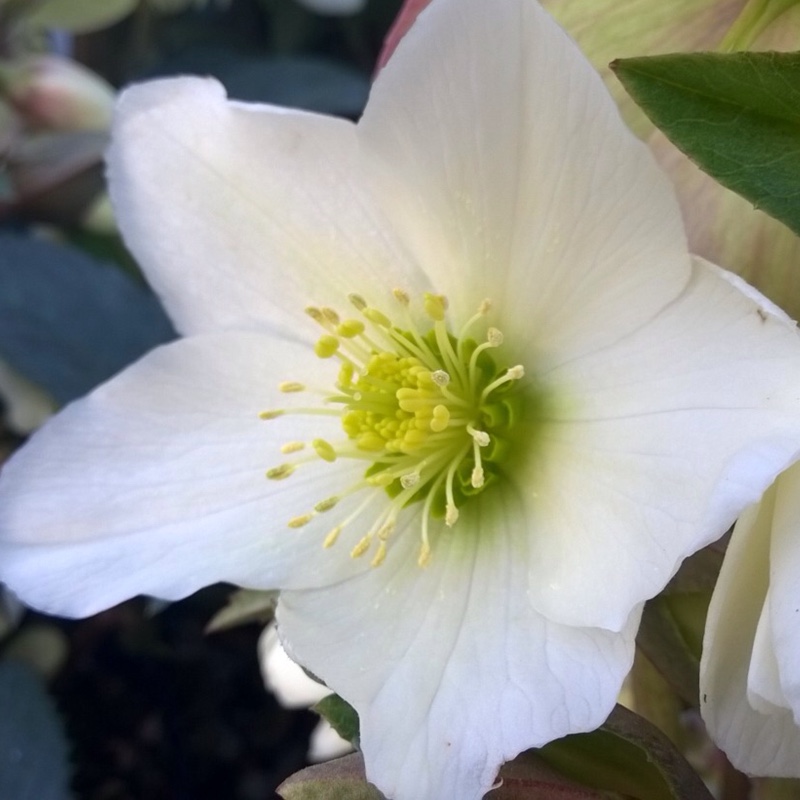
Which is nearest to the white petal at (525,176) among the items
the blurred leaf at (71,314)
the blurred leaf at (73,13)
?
the blurred leaf at (71,314)

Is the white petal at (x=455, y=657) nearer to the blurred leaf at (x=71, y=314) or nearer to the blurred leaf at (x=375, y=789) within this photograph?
the blurred leaf at (x=375, y=789)

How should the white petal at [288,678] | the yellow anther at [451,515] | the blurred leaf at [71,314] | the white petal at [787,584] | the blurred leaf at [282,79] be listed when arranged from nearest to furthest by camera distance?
the white petal at [787,584] < the yellow anther at [451,515] < the white petal at [288,678] < the blurred leaf at [71,314] < the blurred leaf at [282,79]

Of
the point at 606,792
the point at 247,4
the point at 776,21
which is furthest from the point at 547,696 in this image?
the point at 247,4

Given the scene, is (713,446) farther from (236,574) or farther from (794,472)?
(236,574)

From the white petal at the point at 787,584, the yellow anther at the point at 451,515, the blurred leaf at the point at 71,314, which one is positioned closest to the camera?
the white petal at the point at 787,584

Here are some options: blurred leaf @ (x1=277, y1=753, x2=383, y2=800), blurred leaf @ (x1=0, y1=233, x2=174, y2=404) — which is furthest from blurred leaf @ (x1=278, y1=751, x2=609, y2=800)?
blurred leaf @ (x1=0, y1=233, x2=174, y2=404)

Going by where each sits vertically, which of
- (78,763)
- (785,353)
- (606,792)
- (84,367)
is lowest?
(78,763)

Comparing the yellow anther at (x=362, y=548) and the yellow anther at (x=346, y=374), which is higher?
the yellow anther at (x=346, y=374)

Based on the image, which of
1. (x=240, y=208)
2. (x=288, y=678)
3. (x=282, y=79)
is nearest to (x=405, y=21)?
(x=240, y=208)
